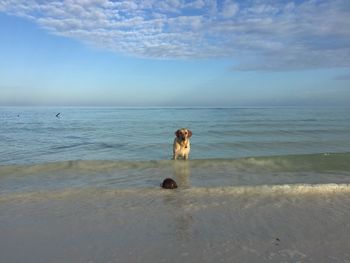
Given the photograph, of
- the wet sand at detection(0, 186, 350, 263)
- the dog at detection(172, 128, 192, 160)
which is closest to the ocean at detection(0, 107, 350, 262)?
the wet sand at detection(0, 186, 350, 263)

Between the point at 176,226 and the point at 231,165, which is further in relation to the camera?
the point at 231,165

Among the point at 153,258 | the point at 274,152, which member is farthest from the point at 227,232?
the point at 274,152

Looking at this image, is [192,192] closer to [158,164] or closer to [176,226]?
[176,226]

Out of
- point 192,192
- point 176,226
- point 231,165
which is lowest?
point 231,165

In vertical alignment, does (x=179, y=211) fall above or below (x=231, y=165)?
above

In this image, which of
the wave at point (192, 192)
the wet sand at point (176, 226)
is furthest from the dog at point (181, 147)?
the wet sand at point (176, 226)

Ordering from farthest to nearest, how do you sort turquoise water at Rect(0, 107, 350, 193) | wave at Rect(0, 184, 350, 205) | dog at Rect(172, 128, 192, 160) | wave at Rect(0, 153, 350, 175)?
1. dog at Rect(172, 128, 192, 160)
2. wave at Rect(0, 153, 350, 175)
3. turquoise water at Rect(0, 107, 350, 193)
4. wave at Rect(0, 184, 350, 205)

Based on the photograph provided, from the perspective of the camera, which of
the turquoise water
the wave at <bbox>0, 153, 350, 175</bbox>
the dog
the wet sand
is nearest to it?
the wet sand

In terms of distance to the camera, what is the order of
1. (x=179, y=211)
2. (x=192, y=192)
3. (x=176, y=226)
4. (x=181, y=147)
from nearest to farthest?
(x=176, y=226)
(x=179, y=211)
(x=192, y=192)
(x=181, y=147)

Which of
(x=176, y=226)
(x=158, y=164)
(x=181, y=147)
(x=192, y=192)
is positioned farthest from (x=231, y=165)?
(x=176, y=226)

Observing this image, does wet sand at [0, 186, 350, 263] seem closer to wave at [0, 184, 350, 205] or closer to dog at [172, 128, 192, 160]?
wave at [0, 184, 350, 205]

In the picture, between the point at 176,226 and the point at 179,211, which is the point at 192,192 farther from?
the point at 176,226

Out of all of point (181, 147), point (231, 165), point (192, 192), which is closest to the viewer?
point (192, 192)

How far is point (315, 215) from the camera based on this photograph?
5812 mm
